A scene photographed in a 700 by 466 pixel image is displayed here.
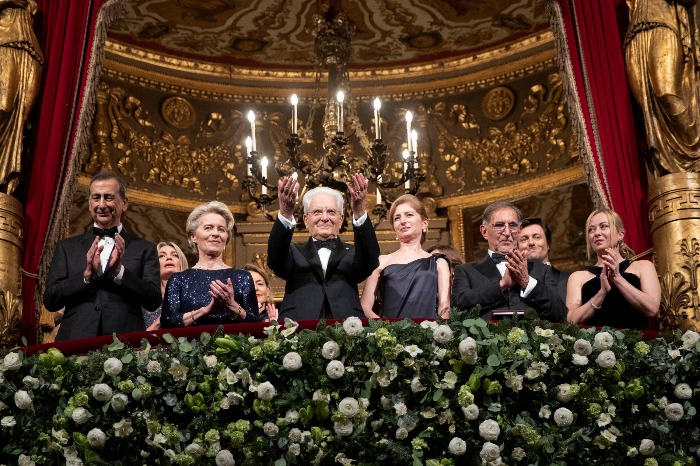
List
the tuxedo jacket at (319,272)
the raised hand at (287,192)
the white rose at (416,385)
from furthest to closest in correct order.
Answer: the tuxedo jacket at (319,272) → the raised hand at (287,192) → the white rose at (416,385)

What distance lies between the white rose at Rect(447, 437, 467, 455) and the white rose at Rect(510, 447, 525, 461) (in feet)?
0.60

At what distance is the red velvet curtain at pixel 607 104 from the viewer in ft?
20.1

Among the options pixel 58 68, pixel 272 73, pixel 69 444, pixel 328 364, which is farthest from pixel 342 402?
pixel 272 73

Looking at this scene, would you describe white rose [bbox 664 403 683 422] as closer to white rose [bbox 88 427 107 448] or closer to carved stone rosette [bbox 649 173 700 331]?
carved stone rosette [bbox 649 173 700 331]

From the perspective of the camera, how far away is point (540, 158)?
876 centimetres

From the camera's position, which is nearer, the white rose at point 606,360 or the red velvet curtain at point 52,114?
the white rose at point 606,360

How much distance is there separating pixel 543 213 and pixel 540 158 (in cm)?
45

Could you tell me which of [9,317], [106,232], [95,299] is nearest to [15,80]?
[9,317]

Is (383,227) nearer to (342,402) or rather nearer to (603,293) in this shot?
(603,293)

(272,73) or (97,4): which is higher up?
(272,73)

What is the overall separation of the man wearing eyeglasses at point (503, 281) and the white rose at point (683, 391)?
2.51 ft

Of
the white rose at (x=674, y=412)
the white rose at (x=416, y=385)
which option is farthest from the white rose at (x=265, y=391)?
the white rose at (x=674, y=412)

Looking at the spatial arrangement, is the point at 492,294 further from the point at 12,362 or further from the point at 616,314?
the point at 12,362

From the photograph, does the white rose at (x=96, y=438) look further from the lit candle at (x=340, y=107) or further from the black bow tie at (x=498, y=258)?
the lit candle at (x=340, y=107)
